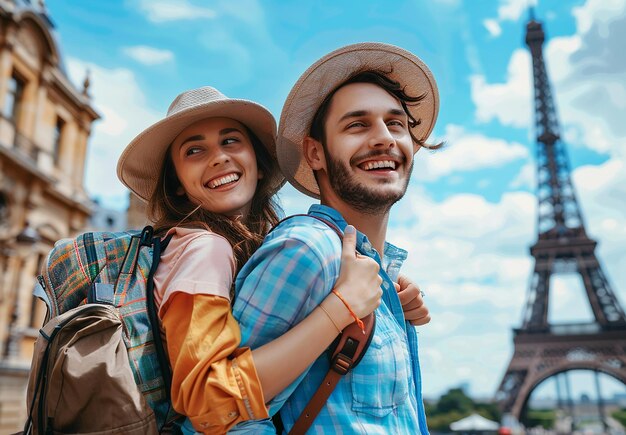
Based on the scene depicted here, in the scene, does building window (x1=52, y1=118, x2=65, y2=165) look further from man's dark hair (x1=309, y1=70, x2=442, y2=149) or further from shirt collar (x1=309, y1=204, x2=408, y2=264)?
shirt collar (x1=309, y1=204, x2=408, y2=264)

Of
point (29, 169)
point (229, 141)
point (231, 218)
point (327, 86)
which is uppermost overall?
point (29, 169)

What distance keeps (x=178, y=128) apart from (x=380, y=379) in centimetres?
131

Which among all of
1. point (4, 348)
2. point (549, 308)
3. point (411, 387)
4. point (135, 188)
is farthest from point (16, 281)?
point (549, 308)

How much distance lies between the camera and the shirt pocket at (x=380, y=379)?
5.75 ft

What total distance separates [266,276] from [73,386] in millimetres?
615

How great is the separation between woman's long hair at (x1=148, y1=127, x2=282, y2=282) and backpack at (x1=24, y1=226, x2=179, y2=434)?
9.1 inches

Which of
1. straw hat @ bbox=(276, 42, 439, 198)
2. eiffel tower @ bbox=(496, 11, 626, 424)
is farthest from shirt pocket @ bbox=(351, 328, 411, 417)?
eiffel tower @ bbox=(496, 11, 626, 424)

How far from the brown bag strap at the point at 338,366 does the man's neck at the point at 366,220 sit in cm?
51

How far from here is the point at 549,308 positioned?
132 ft

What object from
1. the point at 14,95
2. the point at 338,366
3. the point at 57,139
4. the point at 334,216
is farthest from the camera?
the point at 57,139

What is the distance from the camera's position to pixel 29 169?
60.8 feet

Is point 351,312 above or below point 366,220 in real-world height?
below

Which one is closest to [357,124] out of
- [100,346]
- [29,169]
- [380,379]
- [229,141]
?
[229,141]

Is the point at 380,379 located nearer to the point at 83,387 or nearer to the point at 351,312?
the point at 351,312
